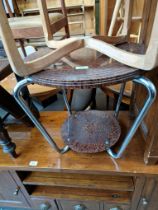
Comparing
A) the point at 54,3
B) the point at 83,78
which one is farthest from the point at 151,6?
the point at 54,3

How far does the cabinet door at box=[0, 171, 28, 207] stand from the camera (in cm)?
80

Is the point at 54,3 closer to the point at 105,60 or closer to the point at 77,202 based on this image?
the point at 105,60

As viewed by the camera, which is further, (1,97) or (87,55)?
(1,97)

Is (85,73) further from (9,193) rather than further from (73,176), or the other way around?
(9,193)

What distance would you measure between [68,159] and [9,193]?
1.43 feet

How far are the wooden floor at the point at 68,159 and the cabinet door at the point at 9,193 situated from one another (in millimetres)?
107

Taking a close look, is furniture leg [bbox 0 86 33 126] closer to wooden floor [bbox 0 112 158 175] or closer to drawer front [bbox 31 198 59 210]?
wooden floor [bbox 0 112 158 175]

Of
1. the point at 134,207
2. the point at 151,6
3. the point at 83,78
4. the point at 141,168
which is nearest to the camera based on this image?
the point at 83,78

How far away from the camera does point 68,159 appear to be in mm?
721

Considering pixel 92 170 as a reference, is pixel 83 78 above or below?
above

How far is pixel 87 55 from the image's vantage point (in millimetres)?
538

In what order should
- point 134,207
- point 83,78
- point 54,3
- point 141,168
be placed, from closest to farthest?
point 83,78, point 141,168, point 134,207, point 54,3

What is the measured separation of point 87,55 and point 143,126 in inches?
14.3

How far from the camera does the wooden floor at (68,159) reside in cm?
66
